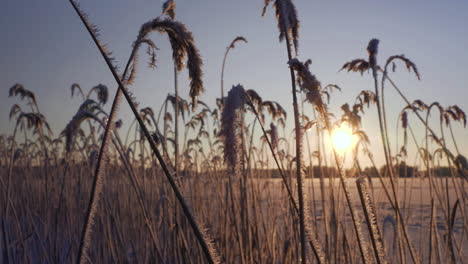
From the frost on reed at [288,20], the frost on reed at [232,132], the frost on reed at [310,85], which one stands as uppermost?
the frost on reed at [288,20]

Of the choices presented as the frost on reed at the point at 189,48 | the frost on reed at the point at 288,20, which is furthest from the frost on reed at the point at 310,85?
the frost on reed at the point at 189,48

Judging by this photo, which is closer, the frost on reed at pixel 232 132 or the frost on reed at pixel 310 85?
the frost on reed at pixel 232 132

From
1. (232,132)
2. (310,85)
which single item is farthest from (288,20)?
(232,132)

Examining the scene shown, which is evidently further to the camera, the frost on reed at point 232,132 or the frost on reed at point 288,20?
the frost on reed at point 288,20

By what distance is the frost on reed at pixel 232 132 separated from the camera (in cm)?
64

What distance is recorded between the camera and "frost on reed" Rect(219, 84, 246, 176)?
641 millimetres

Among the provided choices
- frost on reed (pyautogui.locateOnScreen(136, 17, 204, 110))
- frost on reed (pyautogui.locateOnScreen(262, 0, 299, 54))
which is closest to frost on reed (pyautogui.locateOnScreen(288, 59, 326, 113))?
frost on reed (pyautogui.locateOnScreen(262, 0, 299, 54))

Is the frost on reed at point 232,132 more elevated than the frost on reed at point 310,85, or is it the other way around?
the frost on reed at point 310,85

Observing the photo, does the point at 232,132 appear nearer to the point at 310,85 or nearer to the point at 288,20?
the point at 310,85

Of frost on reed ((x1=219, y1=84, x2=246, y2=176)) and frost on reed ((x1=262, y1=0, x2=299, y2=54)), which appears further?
frost on reed ((x1=262, y1=0, x2=299, y2=54))

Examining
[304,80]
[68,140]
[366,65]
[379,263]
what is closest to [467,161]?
[366,65]

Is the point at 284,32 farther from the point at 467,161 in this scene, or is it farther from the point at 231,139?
the point at 467,161

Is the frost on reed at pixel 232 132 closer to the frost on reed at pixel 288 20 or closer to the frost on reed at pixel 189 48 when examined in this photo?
the frost on reed at pixel 189 48

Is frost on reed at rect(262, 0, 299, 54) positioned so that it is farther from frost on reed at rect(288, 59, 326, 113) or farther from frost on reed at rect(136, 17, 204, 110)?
frost on reed at rect(136, 17, 204, 110)
